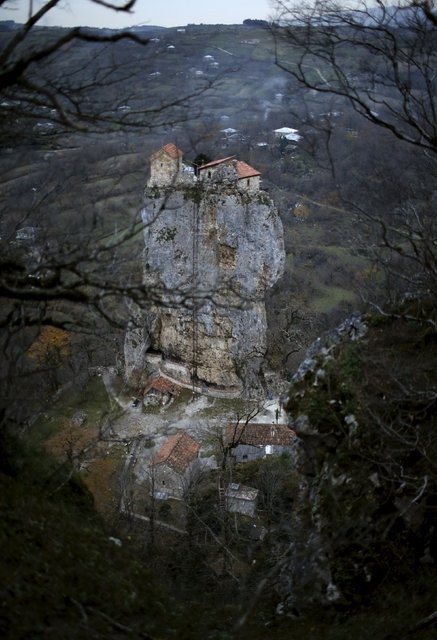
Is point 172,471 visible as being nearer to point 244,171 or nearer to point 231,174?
point 231,174

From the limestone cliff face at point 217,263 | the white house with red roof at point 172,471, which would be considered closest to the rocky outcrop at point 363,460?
the white house with red roof at point 172,471

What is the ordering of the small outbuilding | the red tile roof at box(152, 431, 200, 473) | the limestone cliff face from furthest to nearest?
the limestone cliff face < the small outbuilding < the red tile roof at box(152, 431, 200, 473)

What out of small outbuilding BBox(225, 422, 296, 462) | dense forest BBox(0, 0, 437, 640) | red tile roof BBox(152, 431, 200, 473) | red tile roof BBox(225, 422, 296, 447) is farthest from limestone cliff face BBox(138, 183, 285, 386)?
dense forest BBox(0, 0, 437, 640)

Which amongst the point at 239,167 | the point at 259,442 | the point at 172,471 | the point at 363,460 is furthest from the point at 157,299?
the point at 239,167

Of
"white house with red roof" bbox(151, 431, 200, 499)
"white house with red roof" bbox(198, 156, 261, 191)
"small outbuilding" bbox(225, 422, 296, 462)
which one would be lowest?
"small outbuilding" bbox(225, 422, 296, 462)

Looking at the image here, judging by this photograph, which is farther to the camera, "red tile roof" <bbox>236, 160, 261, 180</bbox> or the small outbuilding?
"red tile roof" <bbox>236, 160, 261, 180</bbox>

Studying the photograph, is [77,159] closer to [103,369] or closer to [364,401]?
[364,401]

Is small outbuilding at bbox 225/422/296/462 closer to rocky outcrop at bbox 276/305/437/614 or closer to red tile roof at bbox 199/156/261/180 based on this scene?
red tile roof at bbox 199/156/261/180

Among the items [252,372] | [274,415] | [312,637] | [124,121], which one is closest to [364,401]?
[312,637]
